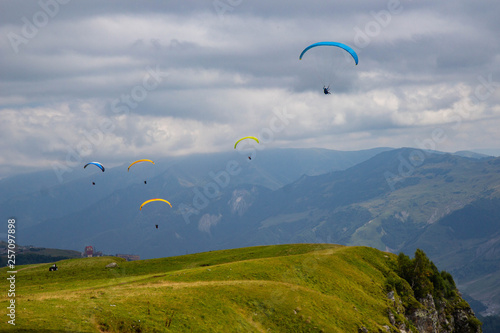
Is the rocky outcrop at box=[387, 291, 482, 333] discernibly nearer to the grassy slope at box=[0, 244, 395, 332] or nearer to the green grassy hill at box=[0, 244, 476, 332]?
the green grassy hill at box=[0, 244, 476, 332]

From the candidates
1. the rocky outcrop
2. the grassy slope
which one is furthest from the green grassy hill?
the rocky outcrop

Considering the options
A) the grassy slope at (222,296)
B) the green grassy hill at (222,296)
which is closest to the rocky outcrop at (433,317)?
the green grassy hill at (222,296)

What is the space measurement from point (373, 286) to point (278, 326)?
2856 centimetres

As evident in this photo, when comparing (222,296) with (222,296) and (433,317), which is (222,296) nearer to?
(222,296)

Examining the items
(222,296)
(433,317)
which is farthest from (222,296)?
(433,317)

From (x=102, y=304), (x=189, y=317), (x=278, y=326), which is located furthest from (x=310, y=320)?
(x=102, y=304)

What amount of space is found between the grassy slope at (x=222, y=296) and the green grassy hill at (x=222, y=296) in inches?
4.3

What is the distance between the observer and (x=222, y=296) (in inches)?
2172

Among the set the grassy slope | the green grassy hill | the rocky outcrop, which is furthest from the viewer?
the rocky outcrop

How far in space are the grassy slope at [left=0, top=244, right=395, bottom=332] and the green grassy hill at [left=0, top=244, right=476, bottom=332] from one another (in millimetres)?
109

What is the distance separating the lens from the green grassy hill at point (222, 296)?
139 feet

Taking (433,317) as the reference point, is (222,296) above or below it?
above

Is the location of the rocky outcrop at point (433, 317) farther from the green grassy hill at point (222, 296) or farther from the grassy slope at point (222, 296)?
the grassy slope at point (222, 296)

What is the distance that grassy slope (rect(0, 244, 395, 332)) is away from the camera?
4262 centimetres
